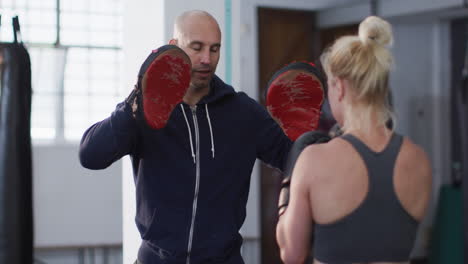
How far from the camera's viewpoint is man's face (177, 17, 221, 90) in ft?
6.97

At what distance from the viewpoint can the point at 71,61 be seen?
→ 561cm

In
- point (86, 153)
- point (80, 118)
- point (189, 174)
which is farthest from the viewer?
point (80, 118)

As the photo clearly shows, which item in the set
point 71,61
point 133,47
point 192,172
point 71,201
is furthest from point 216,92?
point 71,61

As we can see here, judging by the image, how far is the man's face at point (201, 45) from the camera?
6.97 ft

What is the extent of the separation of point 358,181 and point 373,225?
4.5 inches

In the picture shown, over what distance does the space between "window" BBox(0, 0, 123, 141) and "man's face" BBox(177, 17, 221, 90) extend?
11.3 feet

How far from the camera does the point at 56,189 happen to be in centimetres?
529

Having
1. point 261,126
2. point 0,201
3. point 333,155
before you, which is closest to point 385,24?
point 333,155

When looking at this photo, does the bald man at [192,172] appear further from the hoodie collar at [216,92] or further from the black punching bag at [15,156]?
the black punching bag at [15,156]

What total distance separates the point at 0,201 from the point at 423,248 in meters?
5.34

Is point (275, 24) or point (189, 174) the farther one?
point (275, 24)

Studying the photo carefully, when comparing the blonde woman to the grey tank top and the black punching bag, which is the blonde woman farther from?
the black punching bag

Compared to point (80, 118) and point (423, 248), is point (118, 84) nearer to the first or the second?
point (80, 118)

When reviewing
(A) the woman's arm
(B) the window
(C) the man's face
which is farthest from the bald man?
(B) the window
